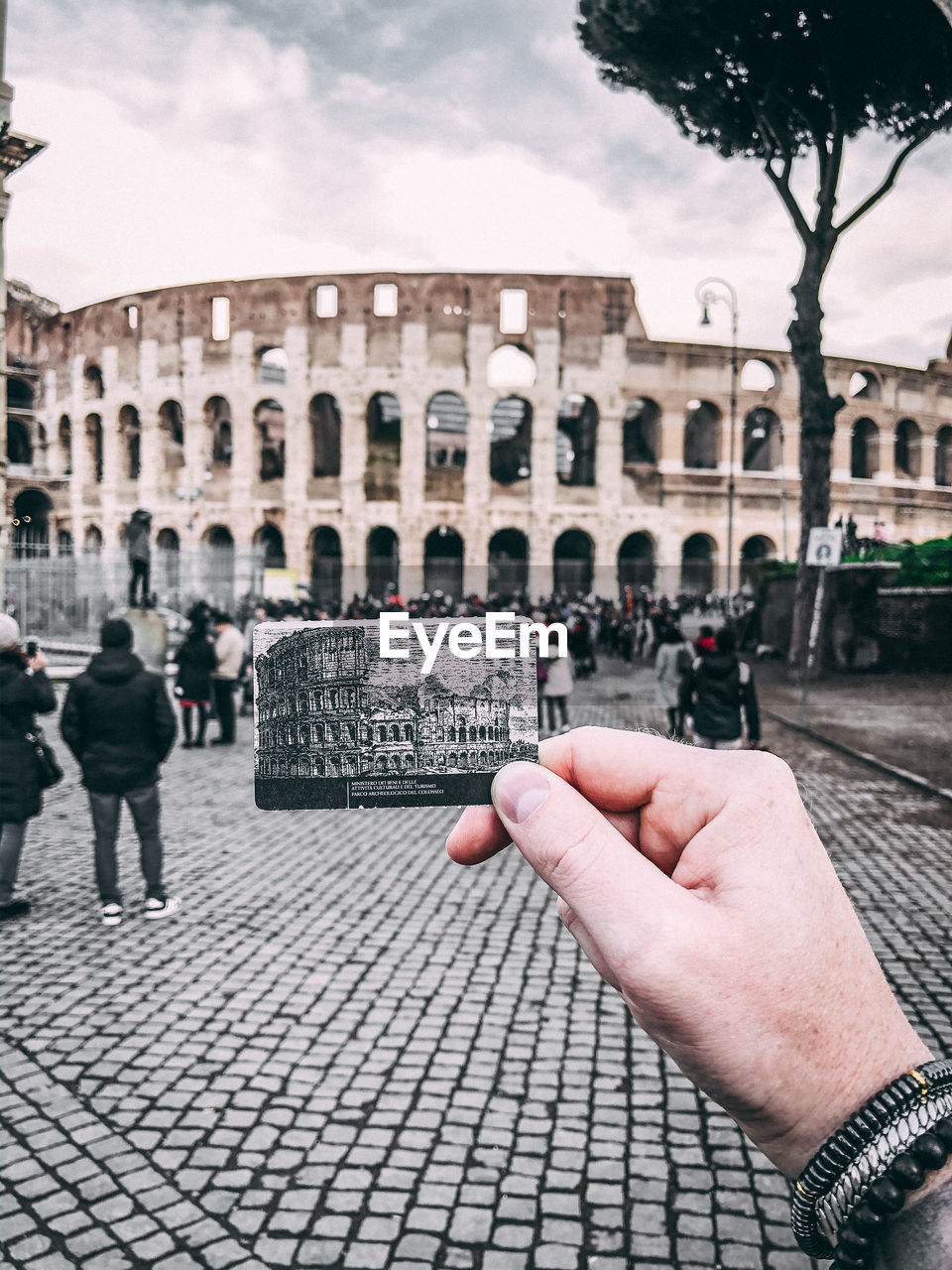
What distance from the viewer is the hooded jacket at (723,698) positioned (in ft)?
24.0

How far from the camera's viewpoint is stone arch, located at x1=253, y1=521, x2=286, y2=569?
3522 cm

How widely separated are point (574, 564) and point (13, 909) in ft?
95.8

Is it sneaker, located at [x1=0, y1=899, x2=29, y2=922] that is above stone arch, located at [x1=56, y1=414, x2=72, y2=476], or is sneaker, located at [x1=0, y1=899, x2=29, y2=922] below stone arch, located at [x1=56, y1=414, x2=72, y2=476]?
below

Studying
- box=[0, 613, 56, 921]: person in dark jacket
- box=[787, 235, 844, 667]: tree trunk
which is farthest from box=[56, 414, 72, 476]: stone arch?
box=[0, 613, 56, 921]: person in dark jacket

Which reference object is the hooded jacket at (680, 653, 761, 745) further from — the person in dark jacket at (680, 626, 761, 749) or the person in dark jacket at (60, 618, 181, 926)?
the person in dark jacket at (60, 618, 181, 926)

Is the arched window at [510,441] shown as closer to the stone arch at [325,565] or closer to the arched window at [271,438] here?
the stone arch at [325,565]

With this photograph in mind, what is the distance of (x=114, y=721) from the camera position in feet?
16.9

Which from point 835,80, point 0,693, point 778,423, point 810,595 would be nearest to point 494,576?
point 778,423

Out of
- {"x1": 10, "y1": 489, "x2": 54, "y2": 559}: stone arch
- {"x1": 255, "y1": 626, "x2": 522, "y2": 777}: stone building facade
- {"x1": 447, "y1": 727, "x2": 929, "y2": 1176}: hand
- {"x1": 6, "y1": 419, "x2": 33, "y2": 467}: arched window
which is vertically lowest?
{"x1": 447, "y1": 727, "x2": 929, "y2": 1176}: hand

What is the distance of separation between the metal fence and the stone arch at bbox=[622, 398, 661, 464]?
16.6 metres

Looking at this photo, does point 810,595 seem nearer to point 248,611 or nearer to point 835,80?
point 835,80

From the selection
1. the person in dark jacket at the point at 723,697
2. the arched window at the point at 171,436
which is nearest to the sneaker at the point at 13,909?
the person in dark jacket at the point at 723,697

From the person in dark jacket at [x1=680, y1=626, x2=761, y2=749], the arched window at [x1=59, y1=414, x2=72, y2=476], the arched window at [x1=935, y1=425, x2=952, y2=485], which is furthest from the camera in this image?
the arched window at [x1=59, y1=414, x2=72, y2=476]

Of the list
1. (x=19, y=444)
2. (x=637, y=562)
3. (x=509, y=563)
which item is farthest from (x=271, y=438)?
(x=637, y=562)
